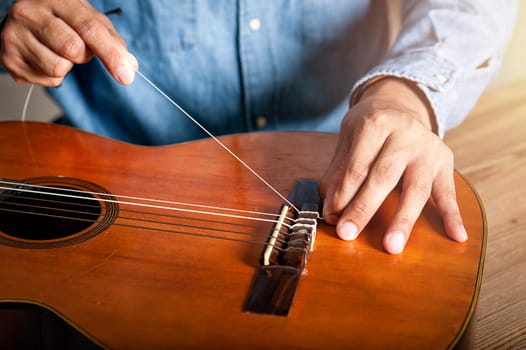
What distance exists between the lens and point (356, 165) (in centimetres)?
69

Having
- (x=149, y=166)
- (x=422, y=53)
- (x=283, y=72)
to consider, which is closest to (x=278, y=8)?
(x=283, y=72)

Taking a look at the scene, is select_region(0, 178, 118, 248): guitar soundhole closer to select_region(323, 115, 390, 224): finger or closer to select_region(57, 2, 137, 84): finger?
select_region(57, 2, 137, 84): finger

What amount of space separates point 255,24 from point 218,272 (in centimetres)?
58

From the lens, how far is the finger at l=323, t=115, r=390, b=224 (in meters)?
0.68

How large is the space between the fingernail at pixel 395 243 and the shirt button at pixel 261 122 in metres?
0.56

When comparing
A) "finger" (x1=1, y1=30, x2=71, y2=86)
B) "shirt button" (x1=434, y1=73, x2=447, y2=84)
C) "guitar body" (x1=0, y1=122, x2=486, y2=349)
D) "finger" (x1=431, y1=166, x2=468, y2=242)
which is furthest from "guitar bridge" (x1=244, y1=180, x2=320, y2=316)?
"finger" (x1=1, y1=30, x2=71, y2=86)

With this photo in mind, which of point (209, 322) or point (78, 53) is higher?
point (78, 53)

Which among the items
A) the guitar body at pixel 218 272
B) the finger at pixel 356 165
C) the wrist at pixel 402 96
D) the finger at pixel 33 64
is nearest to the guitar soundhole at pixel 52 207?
the guitar body at pixel 218 272

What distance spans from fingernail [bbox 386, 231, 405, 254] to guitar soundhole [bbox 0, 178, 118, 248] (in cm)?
37

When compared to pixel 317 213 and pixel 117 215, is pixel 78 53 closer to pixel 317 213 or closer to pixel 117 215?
pixel 117 215

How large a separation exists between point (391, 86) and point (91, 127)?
0.65 m

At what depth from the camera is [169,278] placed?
604 millimetres

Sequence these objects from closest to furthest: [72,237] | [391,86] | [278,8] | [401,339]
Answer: [401,339], [72,237], [391,86], [278,8]

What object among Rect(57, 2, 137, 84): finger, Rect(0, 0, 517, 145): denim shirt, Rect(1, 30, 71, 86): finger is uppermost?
Rect(57, 2, 137, 84): finger
